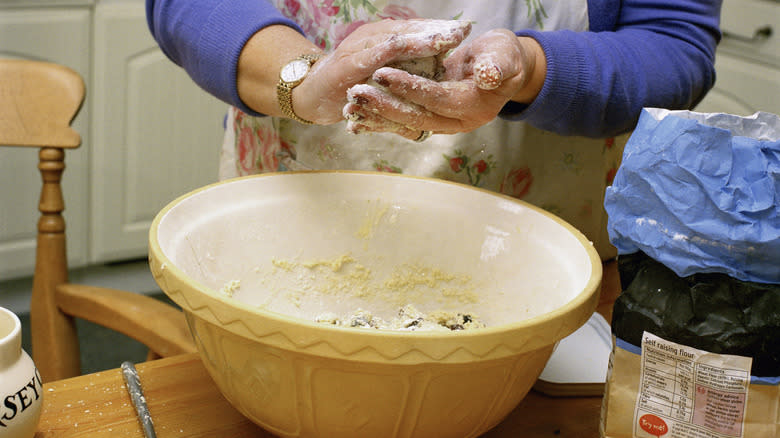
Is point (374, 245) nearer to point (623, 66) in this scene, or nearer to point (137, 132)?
point (623, 66)

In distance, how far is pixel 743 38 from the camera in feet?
6.83

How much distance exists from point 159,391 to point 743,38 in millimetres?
1937

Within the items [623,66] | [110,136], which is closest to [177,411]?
[623,66]

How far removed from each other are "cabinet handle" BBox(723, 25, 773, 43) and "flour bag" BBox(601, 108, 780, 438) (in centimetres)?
169

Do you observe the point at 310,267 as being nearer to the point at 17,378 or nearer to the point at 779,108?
the point at 17,378

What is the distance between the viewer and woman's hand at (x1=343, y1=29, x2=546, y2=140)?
667 millimetres

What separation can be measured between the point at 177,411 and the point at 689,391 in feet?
1.37

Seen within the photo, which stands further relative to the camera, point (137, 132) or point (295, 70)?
point (137, 132)

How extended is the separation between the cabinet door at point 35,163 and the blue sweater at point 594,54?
3.89ft

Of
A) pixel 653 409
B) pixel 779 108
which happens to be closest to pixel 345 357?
pixel 653 409

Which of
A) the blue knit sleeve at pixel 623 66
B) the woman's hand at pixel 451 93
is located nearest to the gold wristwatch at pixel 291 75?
the woman's hand at pixel 451 93

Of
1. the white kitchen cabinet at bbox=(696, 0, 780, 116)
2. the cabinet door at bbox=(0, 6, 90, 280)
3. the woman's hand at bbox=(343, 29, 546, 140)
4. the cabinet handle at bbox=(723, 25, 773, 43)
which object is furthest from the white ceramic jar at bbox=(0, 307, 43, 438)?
the cabinet handle at bbox=(723, 25, 773, 43)

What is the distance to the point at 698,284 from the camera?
548 millimetres

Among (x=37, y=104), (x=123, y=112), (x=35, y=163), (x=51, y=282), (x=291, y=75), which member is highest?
(x=291, y=75)
